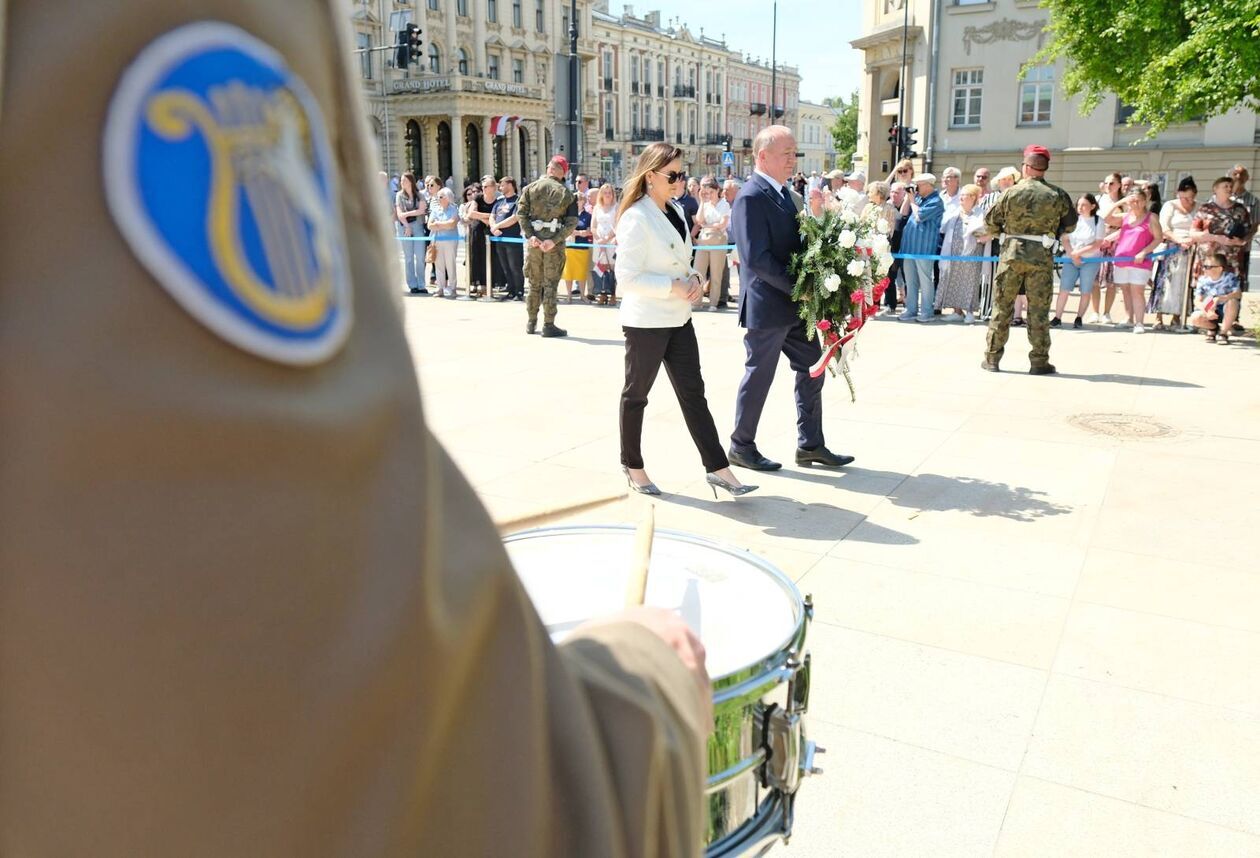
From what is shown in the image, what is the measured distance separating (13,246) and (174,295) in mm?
82

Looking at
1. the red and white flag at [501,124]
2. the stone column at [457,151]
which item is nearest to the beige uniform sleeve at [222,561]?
the stone column at [457,151]

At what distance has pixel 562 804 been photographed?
2.46 feet

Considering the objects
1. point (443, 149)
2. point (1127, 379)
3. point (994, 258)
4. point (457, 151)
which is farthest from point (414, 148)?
point (1127, 379)

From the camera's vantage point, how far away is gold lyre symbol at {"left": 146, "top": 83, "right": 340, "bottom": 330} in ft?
1.80

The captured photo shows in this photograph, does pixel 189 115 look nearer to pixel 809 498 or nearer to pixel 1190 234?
pixel 809 498

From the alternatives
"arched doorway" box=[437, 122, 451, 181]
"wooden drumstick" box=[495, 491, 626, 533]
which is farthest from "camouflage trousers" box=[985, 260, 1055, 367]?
"arched doorway" box=[437, 122, 451, 181]

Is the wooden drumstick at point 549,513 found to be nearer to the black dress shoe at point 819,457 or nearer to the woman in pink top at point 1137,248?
the black dress shoe at point 819,457

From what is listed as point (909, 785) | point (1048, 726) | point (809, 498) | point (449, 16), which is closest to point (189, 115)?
point (909, 785)

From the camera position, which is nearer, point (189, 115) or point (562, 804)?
point (189, 115)

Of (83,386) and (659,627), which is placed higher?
(83,386)

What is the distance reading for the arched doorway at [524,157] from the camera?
267 ft

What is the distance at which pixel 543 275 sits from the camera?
1245cm

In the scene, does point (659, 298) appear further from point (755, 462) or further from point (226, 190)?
point (226, 190)

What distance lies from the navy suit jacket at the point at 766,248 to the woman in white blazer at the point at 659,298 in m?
0.44
